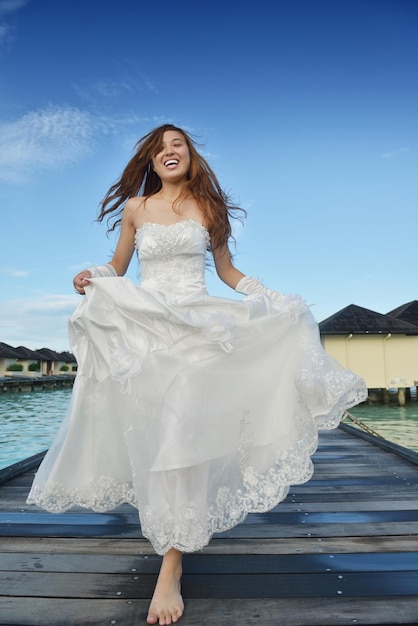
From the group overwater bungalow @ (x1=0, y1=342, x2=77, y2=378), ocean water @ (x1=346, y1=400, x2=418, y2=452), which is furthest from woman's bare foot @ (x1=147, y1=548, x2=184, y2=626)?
overwater bungalow @ (x1=0, y1=342, x2=77, y2=378)

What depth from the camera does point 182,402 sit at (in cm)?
174

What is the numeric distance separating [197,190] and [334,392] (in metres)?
1.26

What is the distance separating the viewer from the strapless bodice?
2.17 m

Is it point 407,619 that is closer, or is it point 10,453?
point 407,619

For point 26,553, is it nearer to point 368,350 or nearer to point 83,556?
point 83,556

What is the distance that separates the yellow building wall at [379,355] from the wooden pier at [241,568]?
1835cm

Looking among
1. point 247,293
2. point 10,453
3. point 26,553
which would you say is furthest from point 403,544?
point 10,453

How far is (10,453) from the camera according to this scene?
39.2ft

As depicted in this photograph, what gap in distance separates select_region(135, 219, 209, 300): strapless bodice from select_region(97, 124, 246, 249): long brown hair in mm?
163

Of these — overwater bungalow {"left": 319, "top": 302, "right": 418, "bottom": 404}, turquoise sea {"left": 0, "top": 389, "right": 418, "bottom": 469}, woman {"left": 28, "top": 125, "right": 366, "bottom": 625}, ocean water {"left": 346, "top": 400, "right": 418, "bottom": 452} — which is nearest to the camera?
woman {"left": 28, "top": 125, "right": 366, "bottom": 625}

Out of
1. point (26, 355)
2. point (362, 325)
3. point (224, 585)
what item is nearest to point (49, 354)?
point (26, 355)

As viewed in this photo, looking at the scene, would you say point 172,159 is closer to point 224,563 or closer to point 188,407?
point 188,407

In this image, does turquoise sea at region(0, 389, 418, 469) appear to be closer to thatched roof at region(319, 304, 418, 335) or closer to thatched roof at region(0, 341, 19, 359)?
thatched roof at region(319, 304, 418, 335)

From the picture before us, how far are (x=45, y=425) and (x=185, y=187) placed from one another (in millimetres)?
17306
